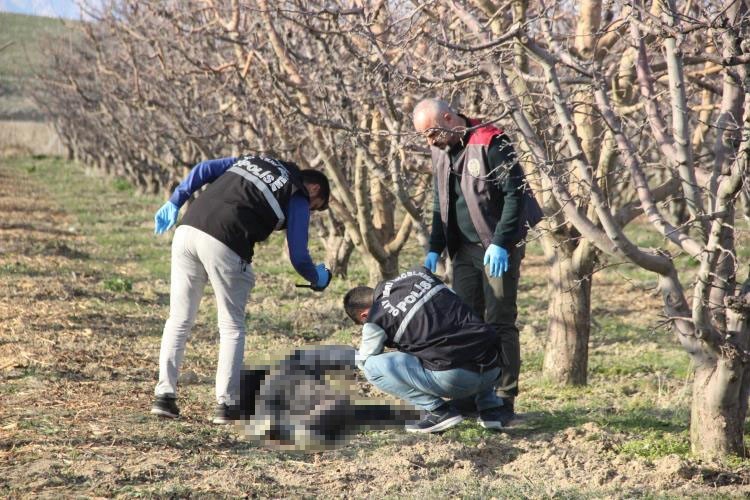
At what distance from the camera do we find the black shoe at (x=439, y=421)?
5242mm

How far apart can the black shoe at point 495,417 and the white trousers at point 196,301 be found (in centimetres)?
138

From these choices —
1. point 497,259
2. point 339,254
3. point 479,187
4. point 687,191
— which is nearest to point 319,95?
point 479,187

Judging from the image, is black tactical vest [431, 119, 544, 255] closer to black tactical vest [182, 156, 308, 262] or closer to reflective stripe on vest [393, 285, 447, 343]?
reflective stripe on vest [393, 285, 447, 343]

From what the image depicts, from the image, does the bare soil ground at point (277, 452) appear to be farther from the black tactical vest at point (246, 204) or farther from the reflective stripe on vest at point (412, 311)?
the black tactical vest at point (246, 204)

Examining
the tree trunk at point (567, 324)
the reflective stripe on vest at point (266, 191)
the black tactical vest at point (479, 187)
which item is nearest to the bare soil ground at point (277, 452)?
the tree trunk at point (567, 324)

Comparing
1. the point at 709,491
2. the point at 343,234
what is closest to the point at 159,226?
the point at 709,491

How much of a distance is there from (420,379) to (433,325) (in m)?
0.33

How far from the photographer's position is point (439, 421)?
5.26 meters

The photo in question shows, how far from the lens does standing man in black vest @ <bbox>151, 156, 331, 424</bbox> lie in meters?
5.29

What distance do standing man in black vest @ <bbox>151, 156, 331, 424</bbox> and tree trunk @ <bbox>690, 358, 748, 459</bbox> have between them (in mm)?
2147

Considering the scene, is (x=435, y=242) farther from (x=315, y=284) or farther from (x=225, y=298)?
(x=225, y=298)

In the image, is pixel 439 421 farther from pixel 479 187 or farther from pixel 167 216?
pixel 167 216

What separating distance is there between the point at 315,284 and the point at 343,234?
6485 millimetres

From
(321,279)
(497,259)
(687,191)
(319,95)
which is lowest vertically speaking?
(321,279)
